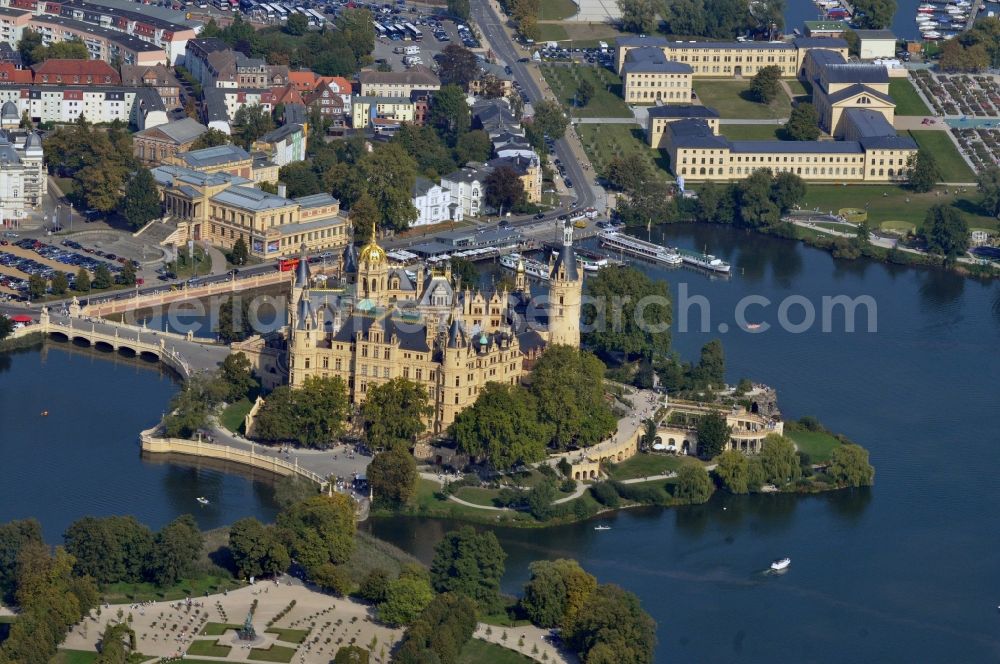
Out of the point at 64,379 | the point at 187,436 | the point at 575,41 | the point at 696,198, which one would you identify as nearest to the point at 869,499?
the point at 187,436

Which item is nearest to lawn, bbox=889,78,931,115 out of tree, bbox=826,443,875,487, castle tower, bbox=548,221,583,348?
castle tower, bbox=548,221,583,348

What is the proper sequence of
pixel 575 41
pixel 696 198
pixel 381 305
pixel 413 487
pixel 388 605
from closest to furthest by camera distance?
pixel 388 605
pixel 413 487
pixel 381 305
pixel 696 198
pixel 575 41

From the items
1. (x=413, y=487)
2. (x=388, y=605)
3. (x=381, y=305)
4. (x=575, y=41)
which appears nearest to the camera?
(x=388, y=605)

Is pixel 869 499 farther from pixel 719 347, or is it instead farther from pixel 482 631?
pixel 482 631

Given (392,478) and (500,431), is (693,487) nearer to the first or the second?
(500,431)

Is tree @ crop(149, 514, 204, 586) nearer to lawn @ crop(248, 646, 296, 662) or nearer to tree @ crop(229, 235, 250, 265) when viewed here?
lawn @ crop(248, 646, 296, 662)

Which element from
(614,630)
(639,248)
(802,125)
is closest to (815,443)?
(614,630)

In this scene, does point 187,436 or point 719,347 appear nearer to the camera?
point 187,436
